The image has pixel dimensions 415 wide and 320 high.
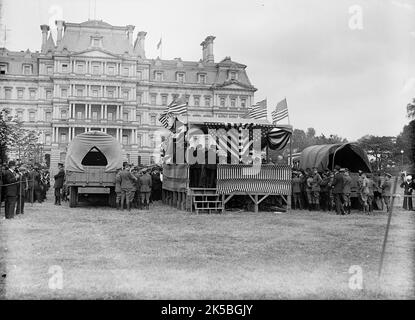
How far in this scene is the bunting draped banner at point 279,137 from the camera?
61.5 feet

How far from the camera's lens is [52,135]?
7031cm

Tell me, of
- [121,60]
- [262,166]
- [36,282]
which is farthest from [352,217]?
[121,60]

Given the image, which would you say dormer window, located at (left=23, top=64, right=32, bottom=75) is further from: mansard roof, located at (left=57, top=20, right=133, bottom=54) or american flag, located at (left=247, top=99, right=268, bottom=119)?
american flag, located at (left=247, top=99, right=268, bottom=119)

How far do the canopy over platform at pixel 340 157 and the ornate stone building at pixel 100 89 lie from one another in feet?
156

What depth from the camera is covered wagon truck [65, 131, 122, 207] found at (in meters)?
17.6

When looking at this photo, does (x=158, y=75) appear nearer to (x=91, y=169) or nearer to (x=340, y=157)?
(x=340, y=157)

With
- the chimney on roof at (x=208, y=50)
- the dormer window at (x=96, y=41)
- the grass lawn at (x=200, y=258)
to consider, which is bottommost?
the grass lawn at (x=200, y=258)

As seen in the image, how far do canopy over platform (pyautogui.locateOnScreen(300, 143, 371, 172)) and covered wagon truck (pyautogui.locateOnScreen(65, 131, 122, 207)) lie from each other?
30.5 ft

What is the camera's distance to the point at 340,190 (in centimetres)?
1733

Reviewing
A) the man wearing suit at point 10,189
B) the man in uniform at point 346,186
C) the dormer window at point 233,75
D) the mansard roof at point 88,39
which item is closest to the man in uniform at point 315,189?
A: the man in uniform at point 346,186

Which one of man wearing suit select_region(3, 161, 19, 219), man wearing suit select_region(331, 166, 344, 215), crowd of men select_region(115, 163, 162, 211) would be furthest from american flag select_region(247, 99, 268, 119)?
man wearing suit select_region(3, 161, 19, 219)

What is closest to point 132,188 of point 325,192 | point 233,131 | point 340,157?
point 233,131

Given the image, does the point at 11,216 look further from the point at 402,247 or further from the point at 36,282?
the point at 402,247

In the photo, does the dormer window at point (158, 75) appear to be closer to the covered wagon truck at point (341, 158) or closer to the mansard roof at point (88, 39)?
the mansard roof at point (88, 39)
